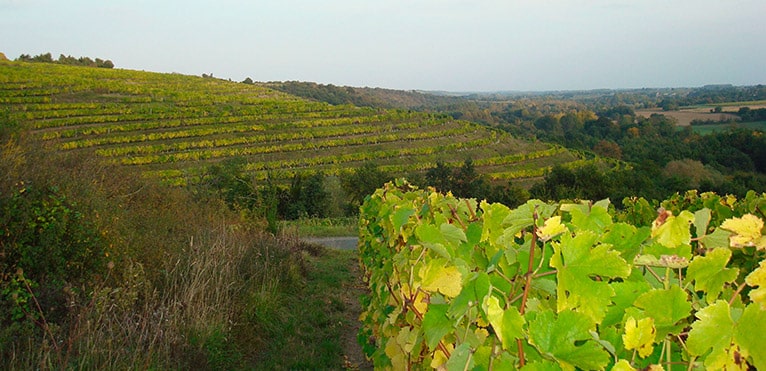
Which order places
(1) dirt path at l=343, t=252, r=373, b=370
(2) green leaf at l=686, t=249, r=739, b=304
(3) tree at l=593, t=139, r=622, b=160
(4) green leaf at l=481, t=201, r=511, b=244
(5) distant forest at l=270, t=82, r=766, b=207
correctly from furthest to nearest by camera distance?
(3) tree at l=593, t=139, r=622, b=160 < (5) distant forest at l=270, t=82, r=766, b=207 < (1) dirt path at l=343, t=252, r=373, b=370 < (4) green leaf at l=481, t=201, r=511, b=244 < (2) green leaf at l=686, t=249, r=739, b=304

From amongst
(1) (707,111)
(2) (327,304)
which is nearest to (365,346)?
(2) (327,304)

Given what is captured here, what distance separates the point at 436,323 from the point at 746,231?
2.47 feet

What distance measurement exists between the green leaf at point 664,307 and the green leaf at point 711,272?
0.18 metres

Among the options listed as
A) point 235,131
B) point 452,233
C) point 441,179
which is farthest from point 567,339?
point 235,131

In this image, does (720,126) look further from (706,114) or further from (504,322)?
(504,322)

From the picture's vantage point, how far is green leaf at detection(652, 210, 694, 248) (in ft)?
3.83

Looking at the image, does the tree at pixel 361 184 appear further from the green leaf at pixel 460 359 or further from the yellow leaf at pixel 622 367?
the yellow leaf at pixel 622 367

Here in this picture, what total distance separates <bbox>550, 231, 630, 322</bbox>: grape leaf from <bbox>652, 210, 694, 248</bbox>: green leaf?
30cm

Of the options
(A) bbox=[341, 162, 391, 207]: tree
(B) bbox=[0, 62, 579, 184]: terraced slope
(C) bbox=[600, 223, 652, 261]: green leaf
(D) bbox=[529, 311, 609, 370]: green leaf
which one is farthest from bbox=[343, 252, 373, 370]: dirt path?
(B) bbox=[0, 62, 579, 184]: terraced slope

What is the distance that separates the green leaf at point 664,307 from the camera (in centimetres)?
92

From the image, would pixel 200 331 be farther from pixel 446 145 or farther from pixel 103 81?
pixel 103 81

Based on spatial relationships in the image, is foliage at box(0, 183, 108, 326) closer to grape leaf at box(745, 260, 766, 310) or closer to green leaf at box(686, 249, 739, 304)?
green leaf at box(686, 249, 739, 304)

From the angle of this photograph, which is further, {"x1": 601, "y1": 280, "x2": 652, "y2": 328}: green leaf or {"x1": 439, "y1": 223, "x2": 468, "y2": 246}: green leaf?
{"x1": 439, "y1": 223, "x2": 468, "y2": 246}: green leaf

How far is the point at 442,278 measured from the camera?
1.35 meters
